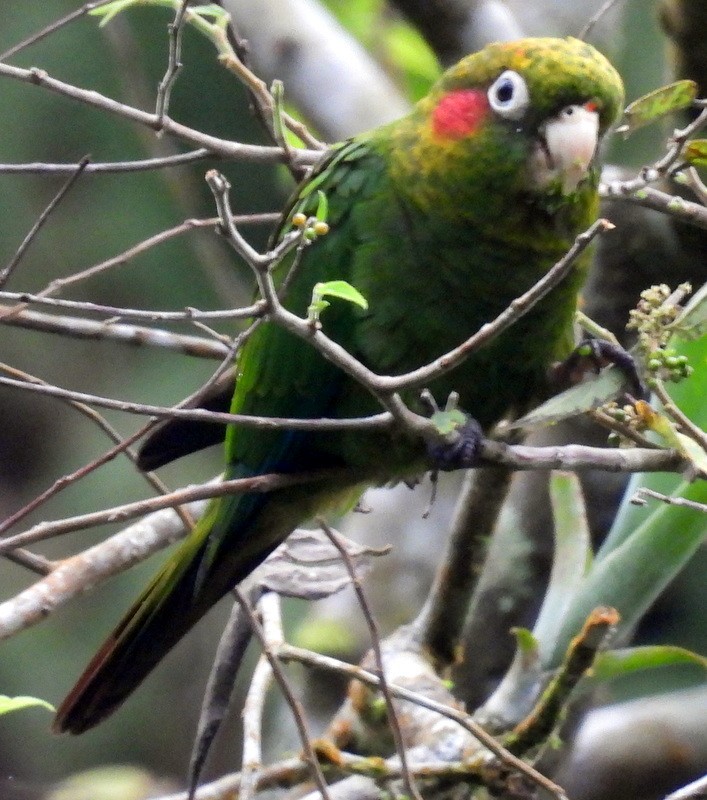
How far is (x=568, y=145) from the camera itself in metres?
1.14

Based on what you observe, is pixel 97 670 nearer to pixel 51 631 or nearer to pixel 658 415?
pixel 658 415

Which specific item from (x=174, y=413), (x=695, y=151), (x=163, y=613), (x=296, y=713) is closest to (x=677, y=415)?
(x=695, y=151)

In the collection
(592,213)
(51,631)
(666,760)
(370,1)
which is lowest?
(666,760)

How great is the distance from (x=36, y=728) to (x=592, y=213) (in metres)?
3.15

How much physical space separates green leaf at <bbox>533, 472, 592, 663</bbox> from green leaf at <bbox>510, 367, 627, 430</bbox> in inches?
12.5

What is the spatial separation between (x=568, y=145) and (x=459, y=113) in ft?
0.58

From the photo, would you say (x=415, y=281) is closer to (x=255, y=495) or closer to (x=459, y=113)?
(x=459, y=113)

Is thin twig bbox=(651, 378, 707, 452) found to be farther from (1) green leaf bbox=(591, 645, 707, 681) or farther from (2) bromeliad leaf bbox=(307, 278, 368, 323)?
(1) green leaf bbox=(591, 645, 707, 681)

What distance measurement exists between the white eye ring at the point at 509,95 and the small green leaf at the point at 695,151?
194mm

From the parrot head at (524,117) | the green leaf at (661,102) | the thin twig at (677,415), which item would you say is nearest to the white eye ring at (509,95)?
the parrot head at (524,117)

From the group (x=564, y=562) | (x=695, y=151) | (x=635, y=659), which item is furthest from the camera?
(x=564, y=562)

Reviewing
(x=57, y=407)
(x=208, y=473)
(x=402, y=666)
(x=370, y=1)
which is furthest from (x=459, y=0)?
(x=57, y=407)

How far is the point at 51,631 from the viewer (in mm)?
3688

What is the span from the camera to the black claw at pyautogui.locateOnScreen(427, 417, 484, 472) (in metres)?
1.18
